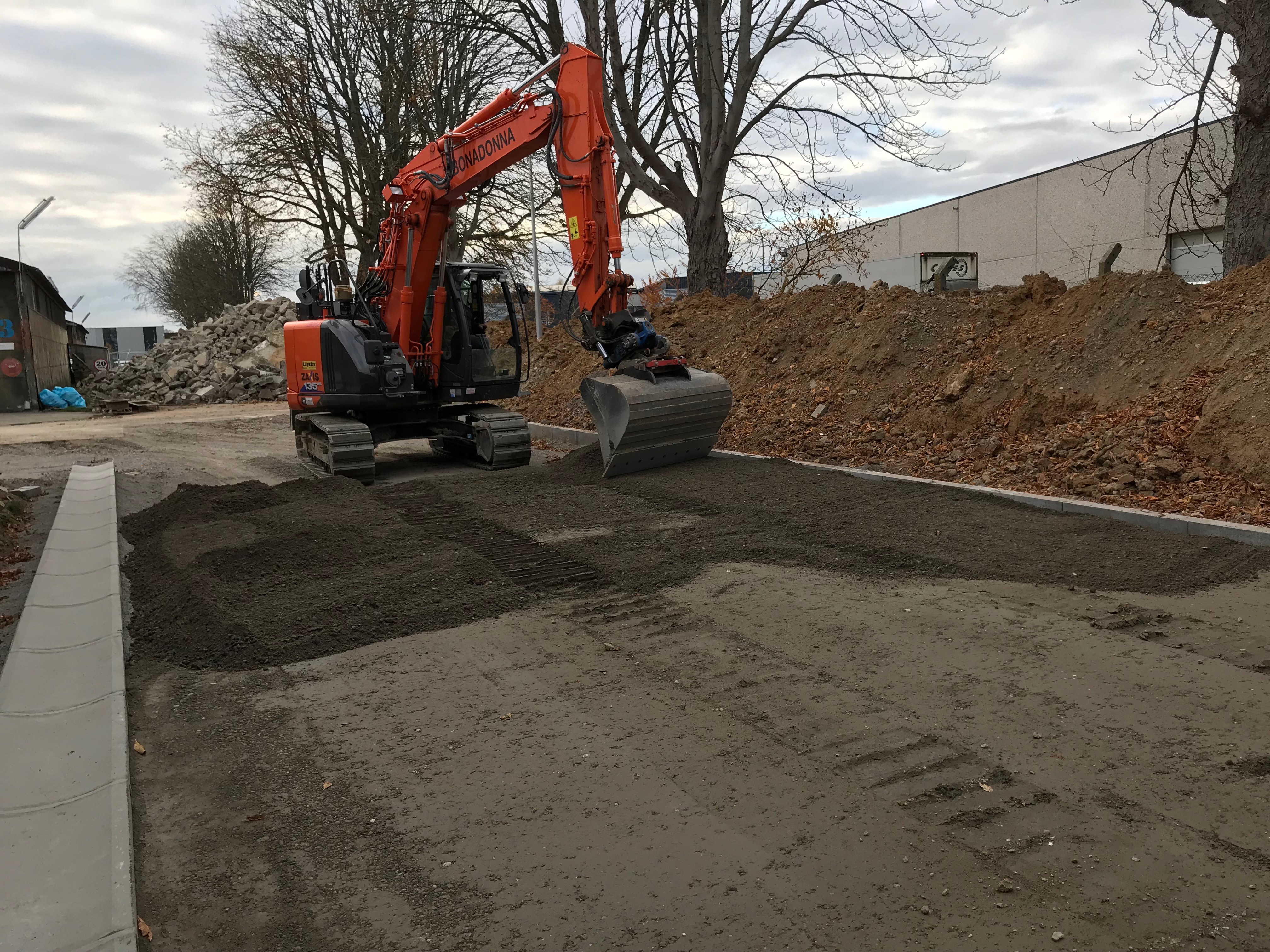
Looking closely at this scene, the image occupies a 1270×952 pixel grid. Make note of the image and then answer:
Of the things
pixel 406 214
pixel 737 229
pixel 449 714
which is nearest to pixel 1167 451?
pixel 449 714

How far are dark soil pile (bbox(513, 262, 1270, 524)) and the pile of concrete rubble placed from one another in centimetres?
1997

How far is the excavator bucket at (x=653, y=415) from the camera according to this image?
31.8 ft

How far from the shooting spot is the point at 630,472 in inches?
400

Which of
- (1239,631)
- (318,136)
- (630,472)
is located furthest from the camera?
(318,136)

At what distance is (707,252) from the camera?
17750 millimetres

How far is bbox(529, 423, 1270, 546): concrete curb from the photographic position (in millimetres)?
6613

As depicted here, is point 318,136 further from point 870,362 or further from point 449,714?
point 449,714

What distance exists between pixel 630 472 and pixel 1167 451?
4921 millimetres

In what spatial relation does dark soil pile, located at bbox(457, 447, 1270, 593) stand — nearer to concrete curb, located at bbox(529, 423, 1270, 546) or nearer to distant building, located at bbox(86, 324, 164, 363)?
concrete curb, located at bbox(529, 423, 1270, 546)

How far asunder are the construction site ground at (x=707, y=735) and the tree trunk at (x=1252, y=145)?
5.12m

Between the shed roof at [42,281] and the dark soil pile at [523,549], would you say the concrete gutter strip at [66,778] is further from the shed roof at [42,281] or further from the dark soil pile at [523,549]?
the shed roof at [42,281]

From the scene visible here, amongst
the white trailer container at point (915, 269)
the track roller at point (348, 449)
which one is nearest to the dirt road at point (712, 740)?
the track roller at point (348, 449)

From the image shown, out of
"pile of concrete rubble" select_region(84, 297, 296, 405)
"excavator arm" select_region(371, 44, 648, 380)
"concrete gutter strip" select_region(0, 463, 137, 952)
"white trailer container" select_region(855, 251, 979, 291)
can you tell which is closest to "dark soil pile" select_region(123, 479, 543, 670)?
"concrete gutter strip" select_region(0, 463, 137, 952)

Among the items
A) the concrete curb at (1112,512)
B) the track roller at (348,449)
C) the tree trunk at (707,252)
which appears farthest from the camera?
the tree trunk at (707,252)
